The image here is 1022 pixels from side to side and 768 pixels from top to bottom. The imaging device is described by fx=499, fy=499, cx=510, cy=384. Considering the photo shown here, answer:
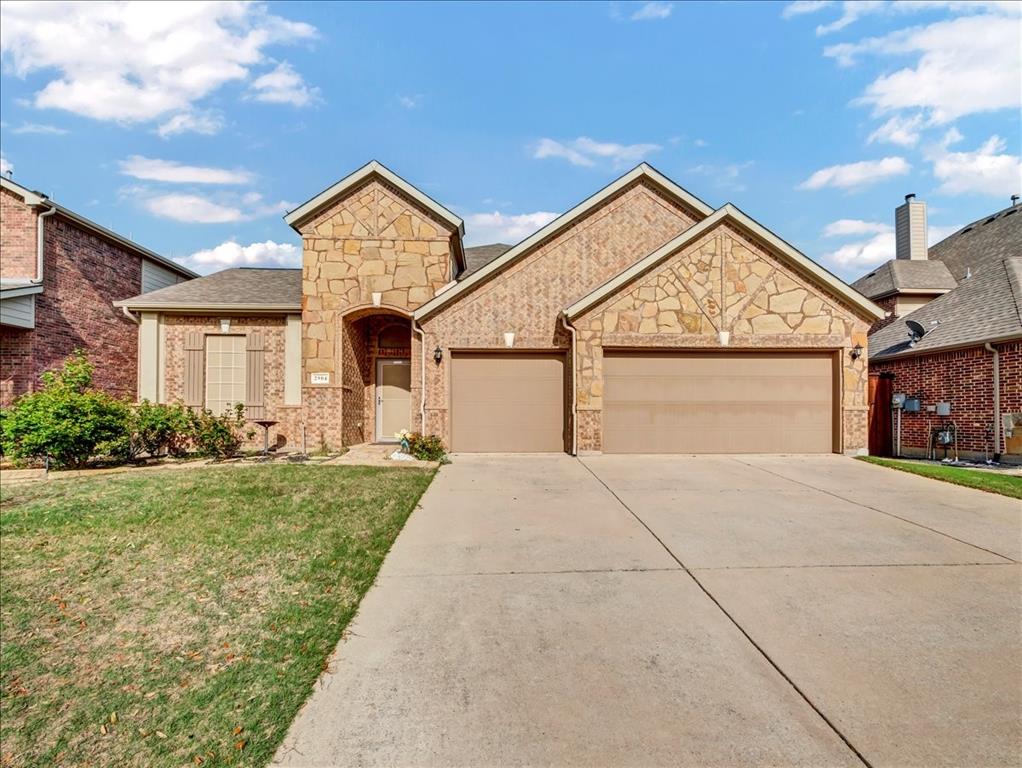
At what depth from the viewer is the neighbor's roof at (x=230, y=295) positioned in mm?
12297

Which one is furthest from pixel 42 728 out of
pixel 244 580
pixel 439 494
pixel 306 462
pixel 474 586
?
pixel 306 462

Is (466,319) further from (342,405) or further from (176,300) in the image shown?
(176,300)

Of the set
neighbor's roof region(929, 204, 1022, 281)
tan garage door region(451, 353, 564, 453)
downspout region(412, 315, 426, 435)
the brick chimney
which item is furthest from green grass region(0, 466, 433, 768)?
the brick chimney

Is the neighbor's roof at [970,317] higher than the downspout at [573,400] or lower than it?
higher

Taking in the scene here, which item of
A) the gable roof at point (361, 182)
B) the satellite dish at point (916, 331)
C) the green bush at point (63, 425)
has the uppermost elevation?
the gable roof at point (361, 182)

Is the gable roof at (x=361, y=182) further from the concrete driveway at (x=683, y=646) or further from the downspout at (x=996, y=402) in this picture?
the downspout at (x=996, y=402)

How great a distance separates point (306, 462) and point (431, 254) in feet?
18.8

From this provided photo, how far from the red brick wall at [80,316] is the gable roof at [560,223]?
7.53 meters

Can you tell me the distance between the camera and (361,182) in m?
12.3

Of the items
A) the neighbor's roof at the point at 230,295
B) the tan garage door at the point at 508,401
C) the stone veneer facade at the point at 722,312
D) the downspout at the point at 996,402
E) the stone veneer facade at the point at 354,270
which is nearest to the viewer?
the downspout at the point at 996,402

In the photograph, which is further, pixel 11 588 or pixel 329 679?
pixel 11 588

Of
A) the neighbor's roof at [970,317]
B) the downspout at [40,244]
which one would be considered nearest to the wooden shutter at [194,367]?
the downspout at [40,244]

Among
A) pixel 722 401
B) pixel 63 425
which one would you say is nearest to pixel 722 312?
pixel 722 401

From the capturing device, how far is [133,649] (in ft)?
11.5
